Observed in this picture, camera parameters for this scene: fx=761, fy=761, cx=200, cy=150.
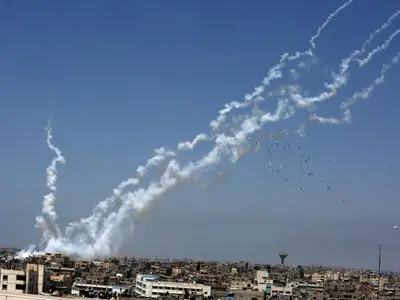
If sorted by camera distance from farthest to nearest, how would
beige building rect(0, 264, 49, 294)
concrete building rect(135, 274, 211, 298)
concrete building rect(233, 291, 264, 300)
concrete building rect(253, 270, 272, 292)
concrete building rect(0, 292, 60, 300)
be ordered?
concrete building rect(253, 270, 272, 292), concrete building rect(135, 274, 211, 298), concrete building rect(233, 291, 264, 300), beige building rect(0, 264, 49, 294), concrete building rect(0, 292, 60, 300)

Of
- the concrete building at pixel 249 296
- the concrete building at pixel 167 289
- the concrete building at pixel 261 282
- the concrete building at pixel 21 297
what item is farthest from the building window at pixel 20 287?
the concrete building at pixel 261 282

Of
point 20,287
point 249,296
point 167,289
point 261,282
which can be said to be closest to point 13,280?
point 20,287

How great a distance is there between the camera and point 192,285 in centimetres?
9025

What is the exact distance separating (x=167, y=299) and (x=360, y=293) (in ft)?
164

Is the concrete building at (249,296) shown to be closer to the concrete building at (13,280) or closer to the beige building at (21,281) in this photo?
the beige building at (21,281)

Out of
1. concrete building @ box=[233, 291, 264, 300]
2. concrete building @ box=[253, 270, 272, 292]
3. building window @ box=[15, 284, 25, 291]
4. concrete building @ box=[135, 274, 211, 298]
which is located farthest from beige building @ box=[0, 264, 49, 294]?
concrete building @ box=[253, 270, 272, 292]

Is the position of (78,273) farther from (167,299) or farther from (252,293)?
(252,293)

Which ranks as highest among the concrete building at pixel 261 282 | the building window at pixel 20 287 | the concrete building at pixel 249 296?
the building window at pixel 20 287

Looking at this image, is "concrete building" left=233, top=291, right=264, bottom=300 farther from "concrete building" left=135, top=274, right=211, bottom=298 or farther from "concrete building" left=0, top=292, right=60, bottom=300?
"concrete building" left=135, top=274, right=211, bottom=298

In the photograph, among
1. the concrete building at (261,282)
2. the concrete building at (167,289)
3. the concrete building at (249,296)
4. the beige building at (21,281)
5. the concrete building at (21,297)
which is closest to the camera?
the concrete building at (21,297)

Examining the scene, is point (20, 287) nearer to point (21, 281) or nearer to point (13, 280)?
point (21, 281)

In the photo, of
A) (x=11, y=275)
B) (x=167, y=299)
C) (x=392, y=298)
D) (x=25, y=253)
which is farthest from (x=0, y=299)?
(x=392, y=298)

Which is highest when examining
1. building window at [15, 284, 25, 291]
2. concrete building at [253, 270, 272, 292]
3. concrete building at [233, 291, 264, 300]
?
building window at [15, 284, 25, 291]

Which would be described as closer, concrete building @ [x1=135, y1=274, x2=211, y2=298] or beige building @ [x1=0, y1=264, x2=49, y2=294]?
beige building @ [x1=0, y1=264, x2=49, y2=294]
